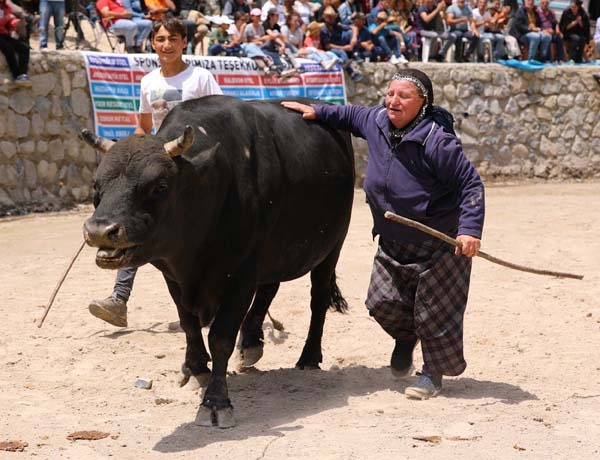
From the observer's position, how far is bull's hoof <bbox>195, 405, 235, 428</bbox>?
5477 millimetres

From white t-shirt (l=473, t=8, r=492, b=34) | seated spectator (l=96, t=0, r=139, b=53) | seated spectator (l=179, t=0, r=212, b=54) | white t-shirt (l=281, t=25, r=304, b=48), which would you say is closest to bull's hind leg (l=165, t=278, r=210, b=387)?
seated spectator (l=96, t=0, r=139, b=53)

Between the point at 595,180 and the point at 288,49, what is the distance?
6.16 meters

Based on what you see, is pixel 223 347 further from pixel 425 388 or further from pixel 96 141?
pixel 96 141

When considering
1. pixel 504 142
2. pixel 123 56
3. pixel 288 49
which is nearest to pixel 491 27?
pixel 504 142

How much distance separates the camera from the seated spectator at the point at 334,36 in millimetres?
16609

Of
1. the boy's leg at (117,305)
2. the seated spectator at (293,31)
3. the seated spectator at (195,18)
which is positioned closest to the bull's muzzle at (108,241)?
the boy's leg at (117,305)

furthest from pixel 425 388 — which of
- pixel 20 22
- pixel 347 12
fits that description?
pixel 347 12

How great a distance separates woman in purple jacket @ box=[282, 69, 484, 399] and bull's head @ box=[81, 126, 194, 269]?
1.23 meters

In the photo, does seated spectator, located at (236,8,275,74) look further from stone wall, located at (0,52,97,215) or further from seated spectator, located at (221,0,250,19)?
stone wall, located at (0,52,97,215)

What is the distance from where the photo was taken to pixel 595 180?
61.1 feet

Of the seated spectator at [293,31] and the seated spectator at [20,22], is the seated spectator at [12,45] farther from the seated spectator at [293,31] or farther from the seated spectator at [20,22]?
the seated spectator at [293,31]

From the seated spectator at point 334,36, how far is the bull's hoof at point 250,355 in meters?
10.3

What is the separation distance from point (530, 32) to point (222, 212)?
1484 cm

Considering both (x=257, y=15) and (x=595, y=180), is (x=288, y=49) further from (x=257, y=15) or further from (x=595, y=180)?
(x=595, y=180)
